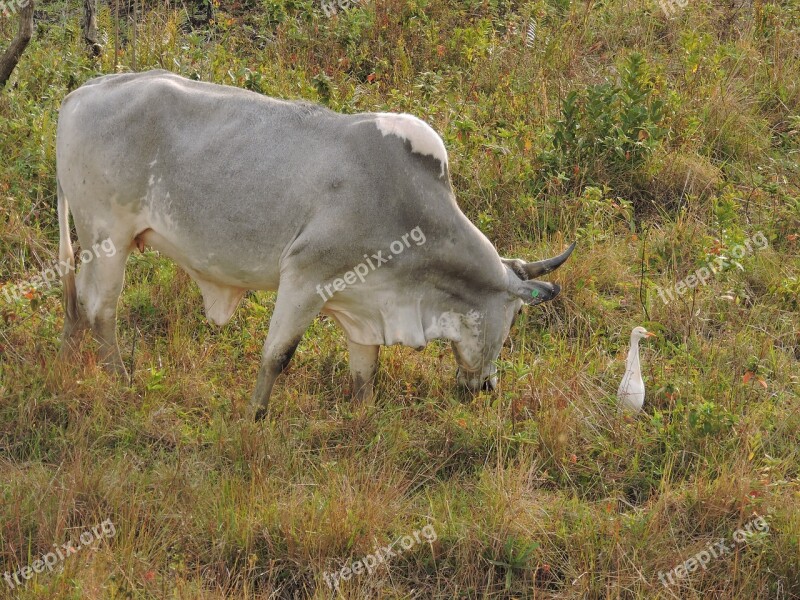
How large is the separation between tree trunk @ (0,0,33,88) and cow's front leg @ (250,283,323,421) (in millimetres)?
2576

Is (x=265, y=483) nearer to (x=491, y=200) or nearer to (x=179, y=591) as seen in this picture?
(x=179, y=591)

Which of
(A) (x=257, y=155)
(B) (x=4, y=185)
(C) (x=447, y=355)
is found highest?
(A) (x=257, y=155)

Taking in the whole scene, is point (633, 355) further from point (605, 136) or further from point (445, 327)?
point (605, 136)

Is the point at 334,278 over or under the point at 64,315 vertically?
over

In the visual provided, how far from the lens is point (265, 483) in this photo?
4.59 m

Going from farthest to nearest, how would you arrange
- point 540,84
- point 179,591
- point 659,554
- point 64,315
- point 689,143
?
point 540,84 → point 689,143 → point 64,315 → point 659,554 → point 179,591

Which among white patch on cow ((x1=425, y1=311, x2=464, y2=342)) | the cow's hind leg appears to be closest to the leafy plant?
white patch on cow ((x1=425, y1=311, x2=464, y2=342))

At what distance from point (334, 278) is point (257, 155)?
66 centimetres

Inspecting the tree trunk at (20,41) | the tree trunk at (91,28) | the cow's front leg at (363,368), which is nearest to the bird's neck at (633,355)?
the cow's front leg at (363,368)

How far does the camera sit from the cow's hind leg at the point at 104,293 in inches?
209

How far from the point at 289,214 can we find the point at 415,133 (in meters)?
0.67

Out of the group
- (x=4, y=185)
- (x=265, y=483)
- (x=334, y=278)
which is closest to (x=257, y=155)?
(x=334, y=278)

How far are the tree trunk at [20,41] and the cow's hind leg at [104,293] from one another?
174cm

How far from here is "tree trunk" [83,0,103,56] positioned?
26.1 ft
